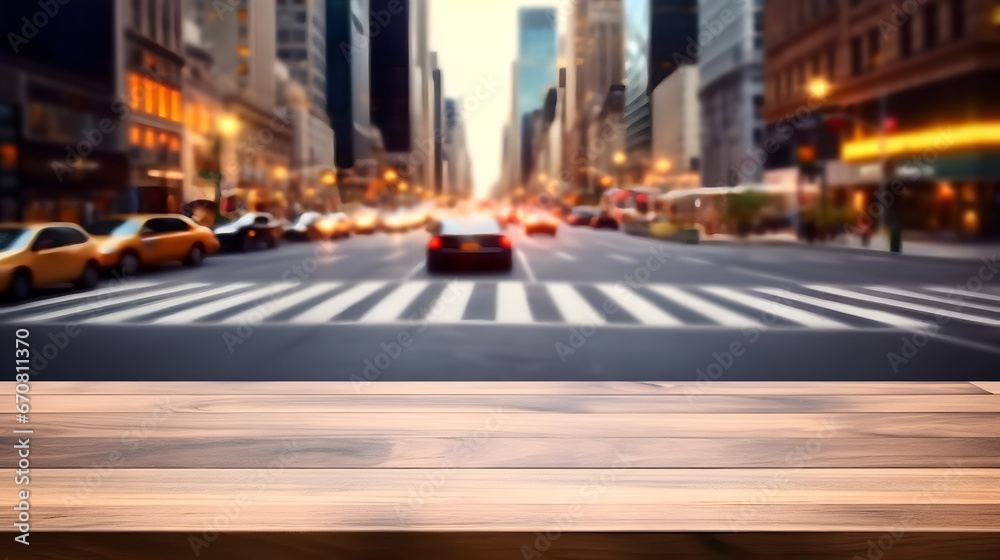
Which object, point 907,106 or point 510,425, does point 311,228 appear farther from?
point 510,425

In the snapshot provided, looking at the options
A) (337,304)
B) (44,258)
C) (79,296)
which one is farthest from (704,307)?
(44,258)

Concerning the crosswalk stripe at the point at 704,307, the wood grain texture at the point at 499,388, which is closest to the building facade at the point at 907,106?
the crosswalk stripe at the point at 704,307

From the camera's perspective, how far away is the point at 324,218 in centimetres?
5103

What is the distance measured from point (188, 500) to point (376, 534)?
39.2 inches

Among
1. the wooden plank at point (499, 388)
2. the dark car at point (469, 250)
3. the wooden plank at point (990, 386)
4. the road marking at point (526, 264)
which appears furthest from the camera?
the dark car at point (469, 250)

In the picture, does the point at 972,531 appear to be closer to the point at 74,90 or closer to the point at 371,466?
the point at 371,466

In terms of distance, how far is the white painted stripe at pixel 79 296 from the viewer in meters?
16.3

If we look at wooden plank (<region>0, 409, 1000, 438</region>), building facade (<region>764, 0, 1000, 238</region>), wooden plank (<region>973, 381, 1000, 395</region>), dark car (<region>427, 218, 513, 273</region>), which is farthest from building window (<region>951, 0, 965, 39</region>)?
wooden plank (<region>0, 409, 1000, 438</region>)

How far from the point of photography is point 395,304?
16250mm

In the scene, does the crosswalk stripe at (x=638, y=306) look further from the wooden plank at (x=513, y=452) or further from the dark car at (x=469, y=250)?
the wooden plank at (x=513, y=452)

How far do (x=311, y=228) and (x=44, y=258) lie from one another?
103ft

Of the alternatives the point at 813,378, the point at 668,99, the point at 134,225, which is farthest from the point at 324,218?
the point at 668,99

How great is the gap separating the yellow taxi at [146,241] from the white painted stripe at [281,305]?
536 centimetres

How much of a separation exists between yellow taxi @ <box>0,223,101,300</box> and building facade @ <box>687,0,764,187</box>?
221 feet
